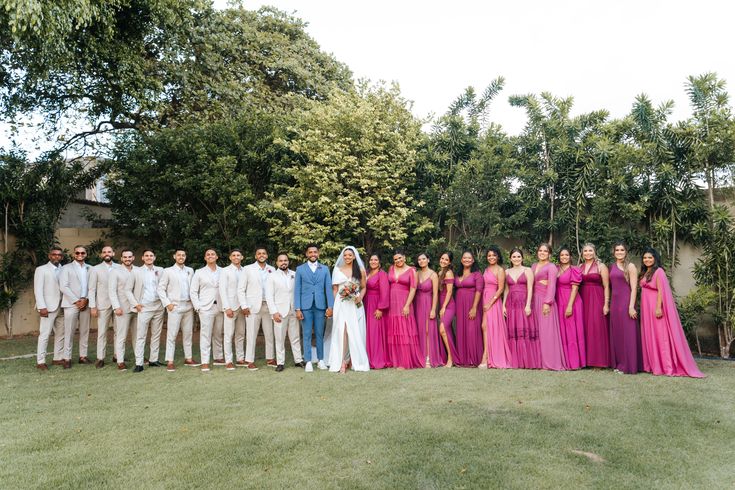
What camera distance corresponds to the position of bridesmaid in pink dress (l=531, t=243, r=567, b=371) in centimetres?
866

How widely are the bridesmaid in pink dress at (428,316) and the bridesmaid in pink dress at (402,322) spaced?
0.11 meters

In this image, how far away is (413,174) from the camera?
11.9 metres

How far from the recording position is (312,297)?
29.5 feet

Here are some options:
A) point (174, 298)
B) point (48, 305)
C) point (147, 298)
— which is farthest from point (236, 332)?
point (48, 305)

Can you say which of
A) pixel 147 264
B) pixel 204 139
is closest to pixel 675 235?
pixel 147 264

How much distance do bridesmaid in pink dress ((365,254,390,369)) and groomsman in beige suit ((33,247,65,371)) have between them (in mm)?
5145

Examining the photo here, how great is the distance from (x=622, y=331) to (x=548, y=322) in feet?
3.42

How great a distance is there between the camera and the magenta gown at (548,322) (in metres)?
8.66

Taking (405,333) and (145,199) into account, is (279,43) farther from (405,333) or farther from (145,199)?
(405,333)

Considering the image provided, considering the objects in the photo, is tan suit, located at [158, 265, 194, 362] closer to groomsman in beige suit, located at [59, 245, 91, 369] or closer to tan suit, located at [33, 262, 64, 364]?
groomsman in beige suit, located at [59, 245, 91, 369]

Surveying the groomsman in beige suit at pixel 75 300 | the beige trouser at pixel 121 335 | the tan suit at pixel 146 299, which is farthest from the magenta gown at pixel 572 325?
the groomsman in beige suit at pixel 75 300

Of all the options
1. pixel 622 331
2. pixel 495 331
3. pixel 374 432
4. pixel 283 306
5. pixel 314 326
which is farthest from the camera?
pixel 283 306

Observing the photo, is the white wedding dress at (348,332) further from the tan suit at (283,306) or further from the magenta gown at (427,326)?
the magenta gown at (427,326)

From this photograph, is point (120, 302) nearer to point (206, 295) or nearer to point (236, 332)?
point (206, 295)
